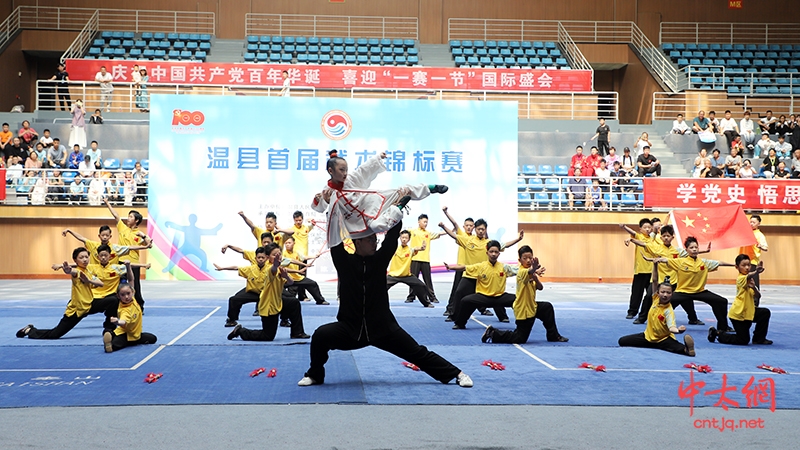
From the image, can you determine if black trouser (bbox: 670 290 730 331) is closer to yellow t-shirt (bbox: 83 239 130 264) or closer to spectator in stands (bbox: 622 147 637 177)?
yellow t-shirt (bbox: 83 239 130 264)

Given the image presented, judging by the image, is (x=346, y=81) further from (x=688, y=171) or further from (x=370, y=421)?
(x=370, y=421)

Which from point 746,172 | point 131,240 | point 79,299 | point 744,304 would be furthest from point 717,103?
point 79,299

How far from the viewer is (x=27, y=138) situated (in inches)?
849

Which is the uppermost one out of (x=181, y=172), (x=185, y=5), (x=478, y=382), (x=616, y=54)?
(x=185, y=5)

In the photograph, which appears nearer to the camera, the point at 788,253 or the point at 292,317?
the point at 292,317

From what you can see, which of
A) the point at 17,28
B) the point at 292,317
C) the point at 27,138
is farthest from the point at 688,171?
the point at 17,28

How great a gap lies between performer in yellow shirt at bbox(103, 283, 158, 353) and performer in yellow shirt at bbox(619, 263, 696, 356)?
5763 mm

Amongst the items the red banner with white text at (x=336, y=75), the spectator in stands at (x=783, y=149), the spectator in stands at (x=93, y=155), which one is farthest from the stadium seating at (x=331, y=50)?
the spectator in stands at (x=783, y=149)

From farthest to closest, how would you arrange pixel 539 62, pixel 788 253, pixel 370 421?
pixel 539 62 < pixel 788 253 < pixel 370 421

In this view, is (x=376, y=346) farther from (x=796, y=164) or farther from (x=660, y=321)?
(x=796, y=164)

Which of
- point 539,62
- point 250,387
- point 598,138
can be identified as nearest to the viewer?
point 250,387

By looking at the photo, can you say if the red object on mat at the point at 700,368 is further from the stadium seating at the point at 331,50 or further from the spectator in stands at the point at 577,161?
the stadium seating at the point at 331,50

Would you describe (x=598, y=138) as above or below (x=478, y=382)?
above

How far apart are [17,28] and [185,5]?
5.97 meters
